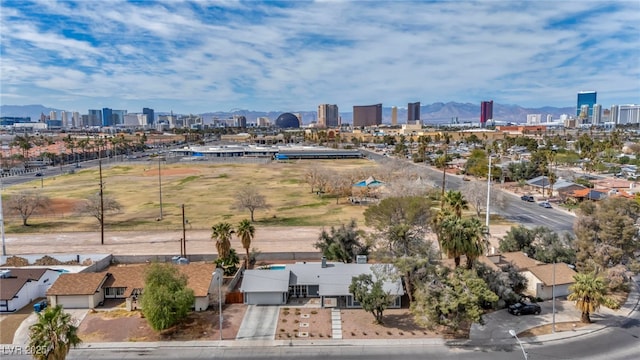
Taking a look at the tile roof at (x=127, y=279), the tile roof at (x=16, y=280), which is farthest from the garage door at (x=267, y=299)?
the tile roof at (x=16, y=280)

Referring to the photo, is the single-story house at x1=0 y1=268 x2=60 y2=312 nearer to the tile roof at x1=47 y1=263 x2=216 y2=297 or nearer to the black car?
the tile roof at x1=47 y1=263 x2=216 y2=297

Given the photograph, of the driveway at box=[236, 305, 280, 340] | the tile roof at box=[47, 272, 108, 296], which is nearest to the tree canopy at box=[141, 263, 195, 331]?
the driveway at box=[236, 305, 280, 340]

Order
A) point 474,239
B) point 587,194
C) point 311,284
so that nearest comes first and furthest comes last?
point 474,239, point 311,284, point 587,194

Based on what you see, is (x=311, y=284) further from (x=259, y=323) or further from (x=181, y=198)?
(x=181, y=198)

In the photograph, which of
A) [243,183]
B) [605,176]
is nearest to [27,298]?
[243,183]

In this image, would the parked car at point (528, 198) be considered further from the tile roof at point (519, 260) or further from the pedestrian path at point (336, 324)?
the pedestrian path at point (336, 324)

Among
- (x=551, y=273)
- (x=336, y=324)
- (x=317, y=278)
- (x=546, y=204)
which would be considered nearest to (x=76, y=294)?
(x=317, y=278)
